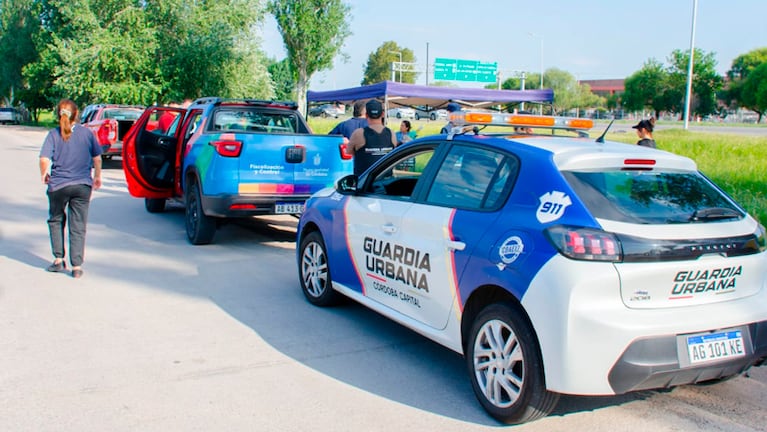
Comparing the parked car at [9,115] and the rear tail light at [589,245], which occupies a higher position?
the parked car at [9,115]

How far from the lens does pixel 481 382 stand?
13.5 feet

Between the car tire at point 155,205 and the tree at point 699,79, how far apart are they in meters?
53.1

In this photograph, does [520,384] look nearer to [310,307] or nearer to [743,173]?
[310,307]

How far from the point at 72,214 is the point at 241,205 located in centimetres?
198

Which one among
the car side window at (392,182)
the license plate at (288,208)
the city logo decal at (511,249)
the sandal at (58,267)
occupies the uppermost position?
the car side window at (392,182)

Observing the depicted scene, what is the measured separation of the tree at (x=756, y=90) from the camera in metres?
62.1

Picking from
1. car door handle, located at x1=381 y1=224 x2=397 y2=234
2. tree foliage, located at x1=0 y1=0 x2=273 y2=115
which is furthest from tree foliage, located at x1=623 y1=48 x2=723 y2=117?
car door handle, located at x1=381 y1=224 x2=397 y2=234

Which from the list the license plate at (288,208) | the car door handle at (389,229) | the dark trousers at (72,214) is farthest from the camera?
the license plate at (288,208)

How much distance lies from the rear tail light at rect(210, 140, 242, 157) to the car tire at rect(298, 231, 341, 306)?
2375mm

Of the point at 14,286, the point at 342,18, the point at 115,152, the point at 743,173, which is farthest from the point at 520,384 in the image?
the point at 342,18

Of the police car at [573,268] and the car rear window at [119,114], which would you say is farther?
the car rear window at [119,114]

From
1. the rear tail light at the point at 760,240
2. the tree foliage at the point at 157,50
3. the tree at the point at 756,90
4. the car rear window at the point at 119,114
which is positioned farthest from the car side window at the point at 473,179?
the tree at the point at 756,90

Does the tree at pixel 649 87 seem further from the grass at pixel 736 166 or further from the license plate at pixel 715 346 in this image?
the license plate at pixel 715 346

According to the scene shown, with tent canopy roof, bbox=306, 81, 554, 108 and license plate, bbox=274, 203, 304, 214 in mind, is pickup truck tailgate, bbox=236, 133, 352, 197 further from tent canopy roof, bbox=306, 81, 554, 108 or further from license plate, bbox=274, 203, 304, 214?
tent canopy roof, bbox=306, 81, 554, 108
